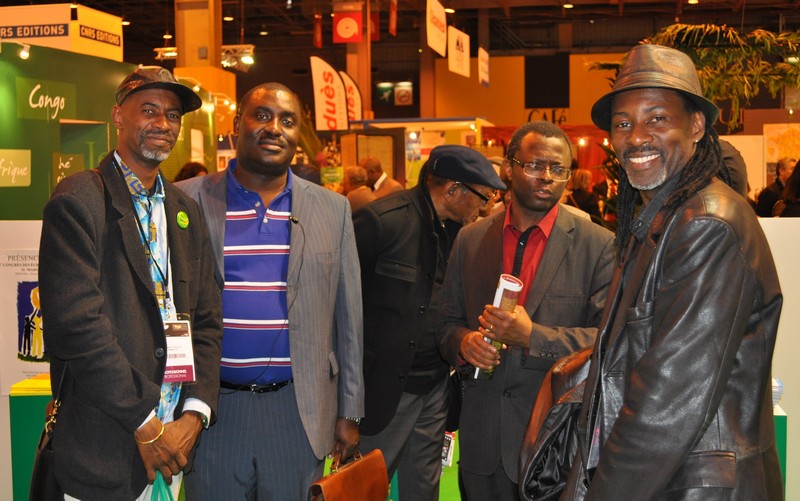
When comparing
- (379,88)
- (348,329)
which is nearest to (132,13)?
(379,88)

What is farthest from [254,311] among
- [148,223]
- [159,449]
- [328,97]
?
[328,97]

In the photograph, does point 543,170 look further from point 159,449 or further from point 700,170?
point 159,449

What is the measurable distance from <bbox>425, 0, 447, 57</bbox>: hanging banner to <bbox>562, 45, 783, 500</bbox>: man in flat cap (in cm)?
1028

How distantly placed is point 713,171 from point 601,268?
1073 mm

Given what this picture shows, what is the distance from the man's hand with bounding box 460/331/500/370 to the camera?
9.22 feet

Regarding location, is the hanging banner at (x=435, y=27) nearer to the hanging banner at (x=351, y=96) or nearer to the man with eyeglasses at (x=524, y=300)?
the hanging banner at (x=351, y=96)

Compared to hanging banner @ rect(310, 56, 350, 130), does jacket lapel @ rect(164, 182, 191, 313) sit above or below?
below

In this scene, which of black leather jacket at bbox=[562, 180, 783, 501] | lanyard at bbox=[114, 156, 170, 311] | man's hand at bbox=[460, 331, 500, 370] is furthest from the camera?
man's hand at bbox=[460, 331, 500, 370]

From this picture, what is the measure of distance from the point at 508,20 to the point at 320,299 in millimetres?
24968

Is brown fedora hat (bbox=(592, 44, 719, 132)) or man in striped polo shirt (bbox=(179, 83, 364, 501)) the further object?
man in striped polo shirt (bbox=(179, 83, 364, 501))

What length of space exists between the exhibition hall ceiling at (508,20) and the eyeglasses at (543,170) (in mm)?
19147

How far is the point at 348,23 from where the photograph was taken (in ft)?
48.0

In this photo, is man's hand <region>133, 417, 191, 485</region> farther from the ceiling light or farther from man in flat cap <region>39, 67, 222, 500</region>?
the ceiling light

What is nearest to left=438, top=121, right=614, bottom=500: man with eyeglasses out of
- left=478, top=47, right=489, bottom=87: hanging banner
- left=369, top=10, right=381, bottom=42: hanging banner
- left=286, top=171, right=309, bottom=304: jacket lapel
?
left=286, top=171, right=309, bottom=304: jacket lapel
